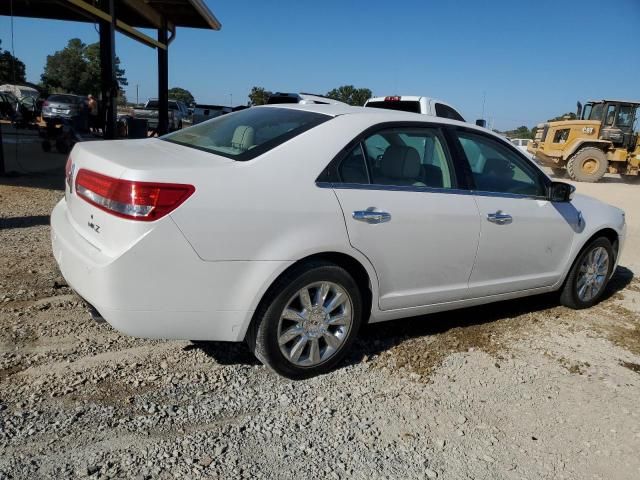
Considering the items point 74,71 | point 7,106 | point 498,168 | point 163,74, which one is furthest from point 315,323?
point 74,71

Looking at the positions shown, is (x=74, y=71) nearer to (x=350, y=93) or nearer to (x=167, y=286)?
(x=350, y=93)

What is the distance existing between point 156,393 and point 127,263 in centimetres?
83

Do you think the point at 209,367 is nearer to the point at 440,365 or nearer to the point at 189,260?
the point at 189,260

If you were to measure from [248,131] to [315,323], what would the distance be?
1289 mm

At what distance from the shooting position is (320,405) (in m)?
3.10

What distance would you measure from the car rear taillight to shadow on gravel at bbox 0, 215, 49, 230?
14.0 ft

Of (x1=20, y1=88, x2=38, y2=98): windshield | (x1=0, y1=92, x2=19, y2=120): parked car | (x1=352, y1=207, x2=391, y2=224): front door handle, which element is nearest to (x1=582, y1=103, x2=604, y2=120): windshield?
(x1=352, y1=207, x2=391, y2=224): front door handle

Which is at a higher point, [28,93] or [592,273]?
[28,93]

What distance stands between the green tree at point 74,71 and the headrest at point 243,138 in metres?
63.4

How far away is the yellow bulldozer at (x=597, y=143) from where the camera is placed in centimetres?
1856

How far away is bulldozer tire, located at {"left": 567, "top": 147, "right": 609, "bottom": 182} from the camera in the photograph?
18.4 meters

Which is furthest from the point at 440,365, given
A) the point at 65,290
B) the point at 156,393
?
the point at 65,290

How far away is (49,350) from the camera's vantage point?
342cm

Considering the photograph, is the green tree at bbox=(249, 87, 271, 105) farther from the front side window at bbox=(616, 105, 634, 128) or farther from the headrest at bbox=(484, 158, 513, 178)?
the headrest at bbox=(484, 158, 513, 178)
